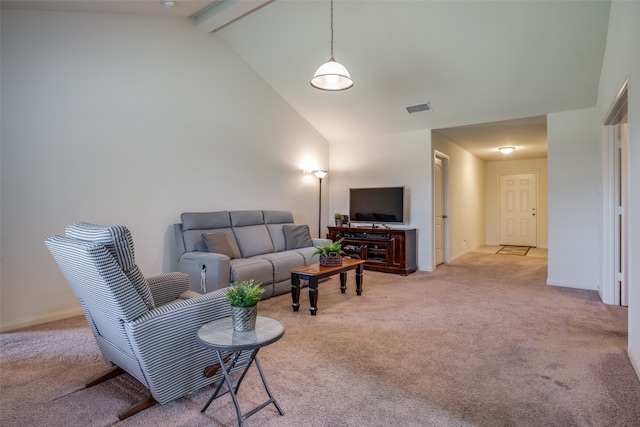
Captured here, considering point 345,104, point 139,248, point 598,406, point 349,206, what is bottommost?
point 598,406

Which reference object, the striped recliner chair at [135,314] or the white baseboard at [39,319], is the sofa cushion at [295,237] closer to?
the white baseboard at [39,319]

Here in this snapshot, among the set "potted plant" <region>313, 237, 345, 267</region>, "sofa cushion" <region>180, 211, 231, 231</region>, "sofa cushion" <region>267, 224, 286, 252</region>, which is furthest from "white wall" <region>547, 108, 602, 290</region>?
"sofa cushion" <region>180, 211, 231, 231</region>

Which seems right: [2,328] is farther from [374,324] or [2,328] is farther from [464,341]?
[464,341]

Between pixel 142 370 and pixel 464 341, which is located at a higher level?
pixel 142 370

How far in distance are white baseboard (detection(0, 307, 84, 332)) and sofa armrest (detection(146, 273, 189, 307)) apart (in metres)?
1.66

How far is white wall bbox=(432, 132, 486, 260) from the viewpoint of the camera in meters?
6.82

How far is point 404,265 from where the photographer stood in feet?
17.9

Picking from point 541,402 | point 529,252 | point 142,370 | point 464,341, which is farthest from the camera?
point 529,252

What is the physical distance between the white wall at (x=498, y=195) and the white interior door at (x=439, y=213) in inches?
146

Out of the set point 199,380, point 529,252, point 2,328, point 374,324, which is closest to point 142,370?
point 199,380

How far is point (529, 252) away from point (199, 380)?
26.7 ft

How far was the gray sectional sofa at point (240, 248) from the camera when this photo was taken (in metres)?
3.77

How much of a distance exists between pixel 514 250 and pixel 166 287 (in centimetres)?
814

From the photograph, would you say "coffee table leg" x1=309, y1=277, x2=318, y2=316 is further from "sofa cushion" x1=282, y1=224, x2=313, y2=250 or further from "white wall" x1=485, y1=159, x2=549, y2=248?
"white wall" x1=485, y1=159, x2=549, y2=248
